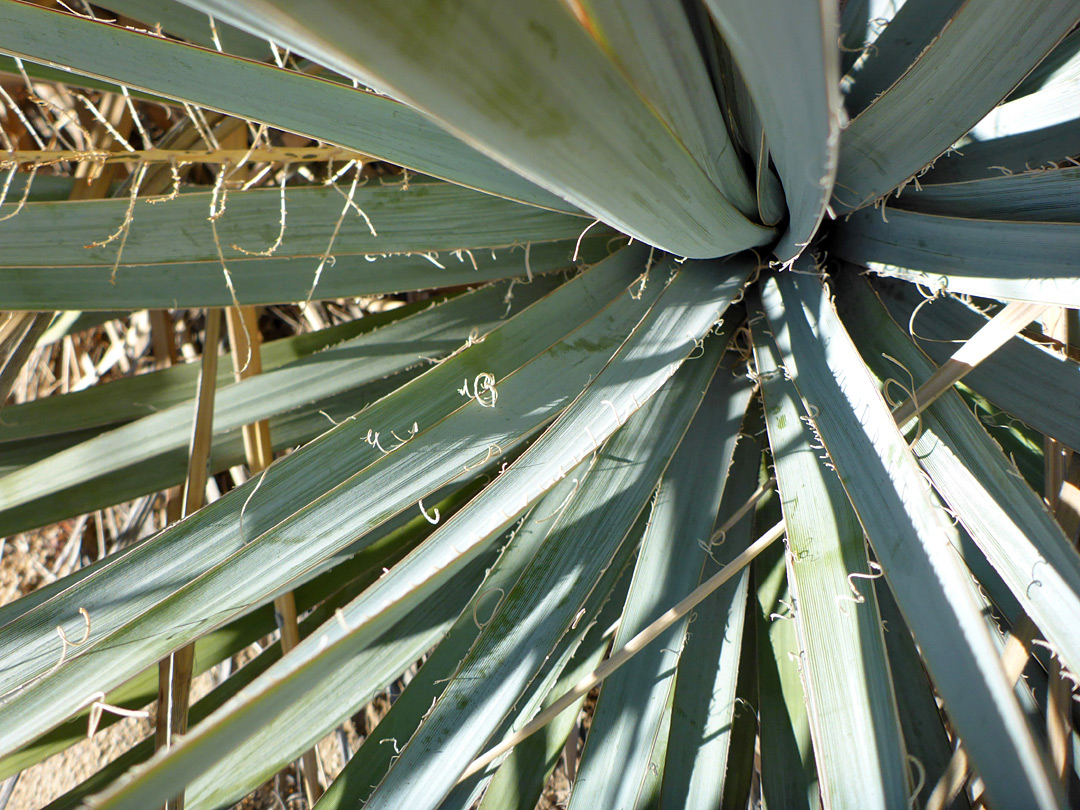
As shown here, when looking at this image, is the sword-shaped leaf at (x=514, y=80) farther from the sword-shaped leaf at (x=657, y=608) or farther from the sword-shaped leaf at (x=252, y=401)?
the sword-shaped leaf at (x=252, y=401)

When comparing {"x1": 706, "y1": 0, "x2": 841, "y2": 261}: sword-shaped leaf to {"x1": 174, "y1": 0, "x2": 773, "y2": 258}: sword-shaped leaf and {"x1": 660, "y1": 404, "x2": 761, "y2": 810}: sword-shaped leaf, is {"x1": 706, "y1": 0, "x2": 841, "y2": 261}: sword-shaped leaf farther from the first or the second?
{"x1": 660, "y1": 404, "x2": 761, "y2": 810}: sword-shaped leaf

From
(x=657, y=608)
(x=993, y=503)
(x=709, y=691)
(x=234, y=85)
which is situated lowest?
(x=709, y=691)

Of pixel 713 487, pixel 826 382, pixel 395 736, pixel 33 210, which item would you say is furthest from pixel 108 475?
pixel 826 382

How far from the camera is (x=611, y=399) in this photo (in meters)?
0.58

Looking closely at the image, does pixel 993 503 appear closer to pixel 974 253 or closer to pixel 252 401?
pixel 974 253

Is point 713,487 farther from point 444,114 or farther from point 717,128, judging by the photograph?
point 444,114

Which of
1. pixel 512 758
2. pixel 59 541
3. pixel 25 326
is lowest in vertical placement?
pixel 512 758

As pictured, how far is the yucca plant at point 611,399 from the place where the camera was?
1.28 feet

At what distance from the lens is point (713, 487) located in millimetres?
733

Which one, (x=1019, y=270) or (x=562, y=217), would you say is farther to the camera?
(x=562, y=217)

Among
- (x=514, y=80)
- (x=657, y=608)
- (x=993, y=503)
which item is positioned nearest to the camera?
(x=514, y=80)

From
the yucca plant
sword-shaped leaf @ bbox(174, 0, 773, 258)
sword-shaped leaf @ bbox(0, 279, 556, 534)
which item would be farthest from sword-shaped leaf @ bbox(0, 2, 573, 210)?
sword-shaped leaf @ bbox(0, 279, 556, 534)

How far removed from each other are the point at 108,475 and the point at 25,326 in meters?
0.23

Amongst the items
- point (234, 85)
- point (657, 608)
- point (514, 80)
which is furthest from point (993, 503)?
point (234, 85)
